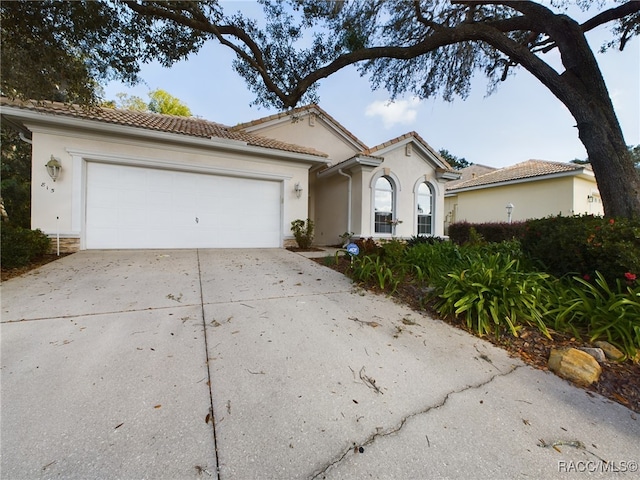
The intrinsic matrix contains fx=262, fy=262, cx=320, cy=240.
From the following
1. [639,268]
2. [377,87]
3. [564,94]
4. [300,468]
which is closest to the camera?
[300,468]

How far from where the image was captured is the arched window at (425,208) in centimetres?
1052

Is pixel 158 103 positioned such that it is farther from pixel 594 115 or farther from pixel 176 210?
pixel 594 115

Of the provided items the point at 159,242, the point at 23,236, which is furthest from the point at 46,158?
the point at 159,242

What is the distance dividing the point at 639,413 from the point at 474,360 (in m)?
1.06

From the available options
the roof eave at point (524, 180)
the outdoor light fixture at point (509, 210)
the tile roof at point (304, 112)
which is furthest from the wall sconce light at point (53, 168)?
the roof eave at point (524, 180)

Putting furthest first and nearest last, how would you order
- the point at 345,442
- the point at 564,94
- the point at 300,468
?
the point at 564,94, the point at 345,442, the point at 300,468

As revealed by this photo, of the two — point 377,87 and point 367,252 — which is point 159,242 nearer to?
point 367,252

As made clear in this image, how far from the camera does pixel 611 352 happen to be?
8.32 feet

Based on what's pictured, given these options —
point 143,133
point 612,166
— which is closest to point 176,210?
point 143,133

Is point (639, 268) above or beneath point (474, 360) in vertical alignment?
above

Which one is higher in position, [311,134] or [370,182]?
[311,134]

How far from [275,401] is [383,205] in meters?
8.74

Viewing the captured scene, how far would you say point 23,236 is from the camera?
16.5 ft

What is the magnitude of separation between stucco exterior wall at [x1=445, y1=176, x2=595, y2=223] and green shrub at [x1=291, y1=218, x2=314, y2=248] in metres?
10.4
